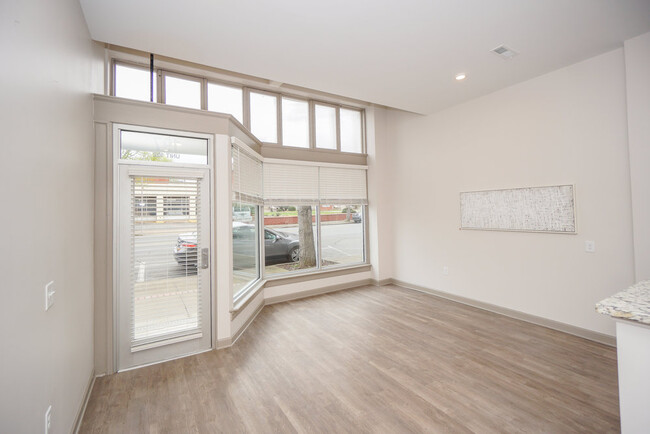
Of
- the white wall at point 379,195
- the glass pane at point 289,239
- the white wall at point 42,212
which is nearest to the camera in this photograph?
the white wall at point 42,212

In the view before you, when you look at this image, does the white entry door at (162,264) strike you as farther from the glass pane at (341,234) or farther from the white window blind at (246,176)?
the glass pane at (341,234)

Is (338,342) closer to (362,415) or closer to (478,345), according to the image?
(362,415)

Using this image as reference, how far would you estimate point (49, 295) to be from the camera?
150 cm

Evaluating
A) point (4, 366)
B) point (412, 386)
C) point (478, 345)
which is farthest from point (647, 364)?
point (4, 366)

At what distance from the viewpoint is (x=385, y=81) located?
3.57m

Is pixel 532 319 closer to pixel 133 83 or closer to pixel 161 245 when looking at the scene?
pixel 161 245

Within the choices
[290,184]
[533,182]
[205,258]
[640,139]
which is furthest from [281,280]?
[640,139]

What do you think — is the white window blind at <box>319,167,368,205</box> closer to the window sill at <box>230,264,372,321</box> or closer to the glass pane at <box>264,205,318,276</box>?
the glass pane at <box>264,205,318,276</box>

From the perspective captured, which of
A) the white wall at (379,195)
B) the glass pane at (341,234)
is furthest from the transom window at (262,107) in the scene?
the glass pane at (341,234)

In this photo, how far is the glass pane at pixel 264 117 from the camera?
452cm

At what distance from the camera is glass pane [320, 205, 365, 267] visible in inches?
206

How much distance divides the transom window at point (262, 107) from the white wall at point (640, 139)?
366 centimetres

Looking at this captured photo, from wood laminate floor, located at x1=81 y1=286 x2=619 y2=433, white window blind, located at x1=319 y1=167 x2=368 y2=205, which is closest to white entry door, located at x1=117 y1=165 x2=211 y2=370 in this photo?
wood laminate floor, located at x1=81 y1=286 x2=619 y2=433

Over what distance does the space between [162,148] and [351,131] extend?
363 centimetres
